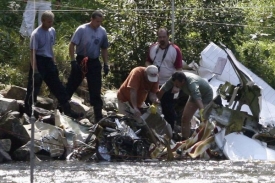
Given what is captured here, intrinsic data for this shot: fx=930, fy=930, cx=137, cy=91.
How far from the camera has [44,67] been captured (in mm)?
14938

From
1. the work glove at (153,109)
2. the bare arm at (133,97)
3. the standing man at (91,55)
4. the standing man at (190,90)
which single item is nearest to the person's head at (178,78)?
the standing man at (190,90)

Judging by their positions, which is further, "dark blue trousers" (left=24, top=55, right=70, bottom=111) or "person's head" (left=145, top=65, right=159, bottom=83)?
"dark blue trousers" (left=24, top=55, right=70, bottom=111)

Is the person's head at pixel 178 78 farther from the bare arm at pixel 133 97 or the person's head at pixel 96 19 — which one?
the person's head at pixel 96 19

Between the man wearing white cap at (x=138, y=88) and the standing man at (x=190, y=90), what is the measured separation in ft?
0.84

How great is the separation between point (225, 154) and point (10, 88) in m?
4.03

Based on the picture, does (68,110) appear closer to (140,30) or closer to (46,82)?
(46,82)

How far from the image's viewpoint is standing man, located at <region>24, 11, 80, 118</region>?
14.6 m

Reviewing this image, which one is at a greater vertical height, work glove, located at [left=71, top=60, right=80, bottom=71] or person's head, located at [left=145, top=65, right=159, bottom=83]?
person's head, located at [left=145, top=65, right=159, bottom=83]

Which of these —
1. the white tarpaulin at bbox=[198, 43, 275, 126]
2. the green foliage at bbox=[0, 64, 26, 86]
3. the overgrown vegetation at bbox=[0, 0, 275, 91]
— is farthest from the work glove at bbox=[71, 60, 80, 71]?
the white tarpaulin at bbox=[198, 43, 275, 126]

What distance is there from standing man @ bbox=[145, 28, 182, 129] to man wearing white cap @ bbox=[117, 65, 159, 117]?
608mm

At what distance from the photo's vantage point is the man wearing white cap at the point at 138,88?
1436 cm

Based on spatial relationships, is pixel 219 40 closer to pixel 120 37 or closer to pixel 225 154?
pixel 120 37

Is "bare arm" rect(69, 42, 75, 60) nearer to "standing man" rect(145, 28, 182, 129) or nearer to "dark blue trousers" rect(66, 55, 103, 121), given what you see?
"dark blue trousers" rect(66, 55, 103, 121)

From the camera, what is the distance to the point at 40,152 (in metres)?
13.7
